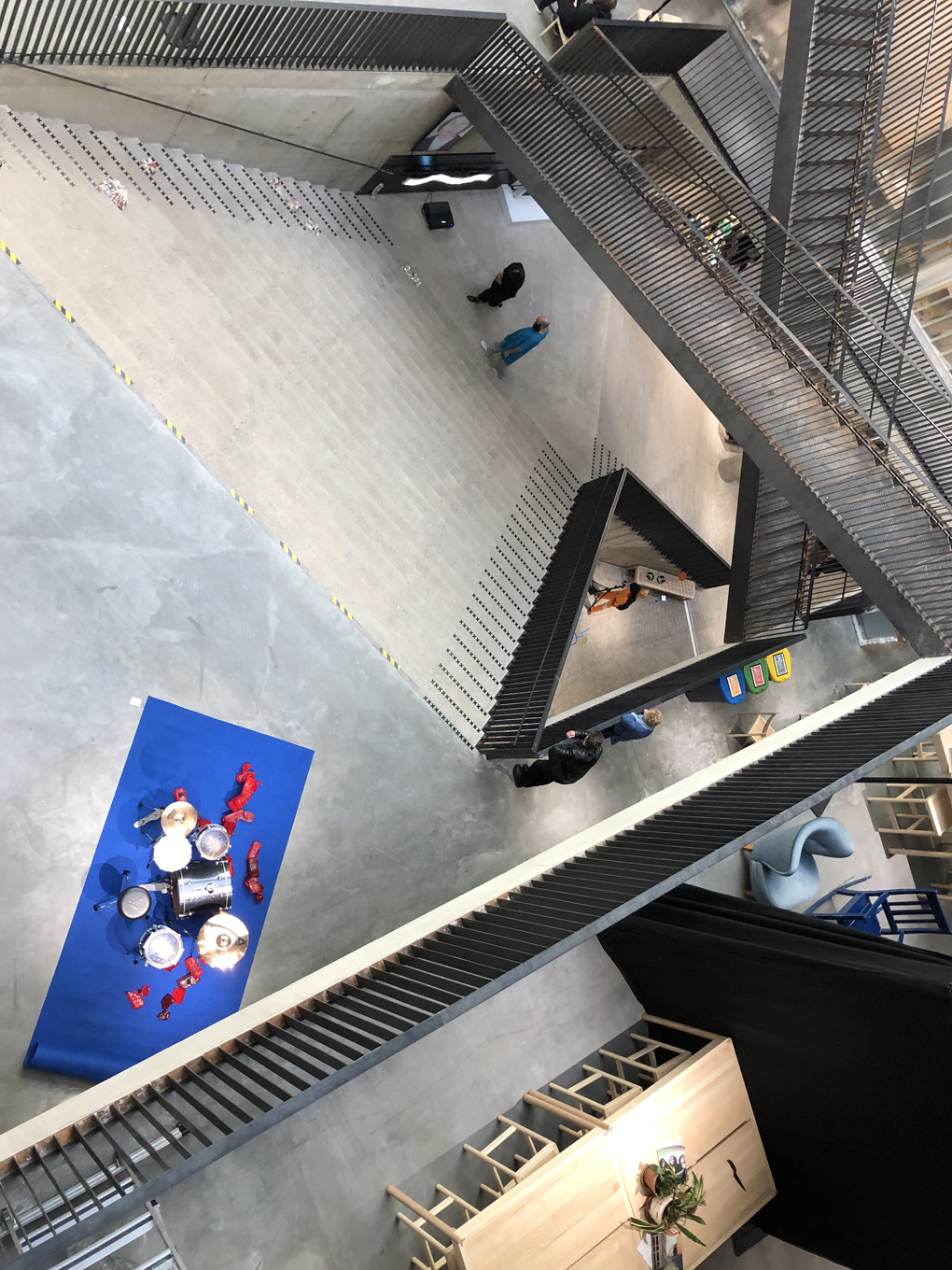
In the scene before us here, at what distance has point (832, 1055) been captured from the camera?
5.02 metres

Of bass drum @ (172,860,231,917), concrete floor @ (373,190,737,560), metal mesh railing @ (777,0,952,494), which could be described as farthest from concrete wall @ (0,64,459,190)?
bass drum @ (172,860,231,917)

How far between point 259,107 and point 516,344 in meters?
3.11

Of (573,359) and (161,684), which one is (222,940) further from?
(573,359)

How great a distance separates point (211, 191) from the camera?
6.76 meters

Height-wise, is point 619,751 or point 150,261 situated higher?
point 150,261

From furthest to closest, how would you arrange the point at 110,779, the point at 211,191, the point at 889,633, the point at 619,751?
the point at 889,633 < the point at 619,751 < the point at 211,191 < the point at 110,779

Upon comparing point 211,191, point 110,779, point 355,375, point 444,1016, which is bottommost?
point 444,1016

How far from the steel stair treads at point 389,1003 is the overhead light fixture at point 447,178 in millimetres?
6467

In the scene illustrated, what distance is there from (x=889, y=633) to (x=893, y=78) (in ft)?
21.0

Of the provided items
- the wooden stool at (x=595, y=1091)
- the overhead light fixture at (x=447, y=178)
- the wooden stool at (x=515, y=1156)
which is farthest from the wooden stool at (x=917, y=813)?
the overhead light fixture at (x=447, y=178)

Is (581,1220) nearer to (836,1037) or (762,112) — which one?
(836,1037)

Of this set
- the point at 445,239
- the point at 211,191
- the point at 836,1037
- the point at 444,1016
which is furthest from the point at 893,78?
the point at 444,1016

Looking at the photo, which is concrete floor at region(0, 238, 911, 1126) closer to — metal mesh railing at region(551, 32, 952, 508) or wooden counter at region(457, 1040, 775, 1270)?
wooden counter at region(457, 1040, 775, 1270)

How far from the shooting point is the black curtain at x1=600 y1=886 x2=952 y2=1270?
15.3ft
